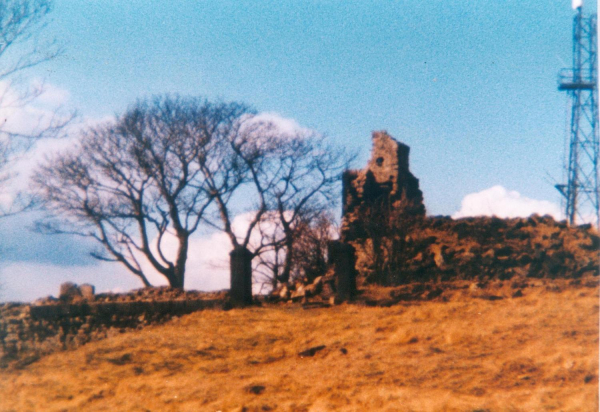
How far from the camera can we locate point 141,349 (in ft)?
27.1

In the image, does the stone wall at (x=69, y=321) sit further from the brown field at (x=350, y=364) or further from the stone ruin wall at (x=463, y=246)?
the stone ruin wall at (x=463, y=246)

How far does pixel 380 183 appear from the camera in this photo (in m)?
19.7

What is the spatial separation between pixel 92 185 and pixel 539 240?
14061 millimetres

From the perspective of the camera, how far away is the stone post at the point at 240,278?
38.0 ft

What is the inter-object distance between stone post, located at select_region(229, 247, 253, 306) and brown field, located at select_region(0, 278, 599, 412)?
1477 millimetres

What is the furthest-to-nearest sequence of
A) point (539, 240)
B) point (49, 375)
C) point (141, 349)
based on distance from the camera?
point (539, 240)
point (141, 349)
point (49, 375)

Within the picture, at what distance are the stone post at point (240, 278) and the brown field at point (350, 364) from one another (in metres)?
1.48

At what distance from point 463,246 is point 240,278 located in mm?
6872

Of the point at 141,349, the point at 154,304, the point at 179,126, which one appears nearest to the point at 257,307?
the point at 154,304

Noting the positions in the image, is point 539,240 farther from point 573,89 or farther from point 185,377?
point 185,377

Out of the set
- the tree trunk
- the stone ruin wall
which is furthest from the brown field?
the tree trunk

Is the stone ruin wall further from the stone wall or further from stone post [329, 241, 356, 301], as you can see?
the stone wall

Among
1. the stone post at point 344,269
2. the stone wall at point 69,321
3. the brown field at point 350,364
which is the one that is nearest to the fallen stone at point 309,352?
the brown field at point 350,364

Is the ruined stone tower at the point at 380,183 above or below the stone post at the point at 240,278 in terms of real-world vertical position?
above
